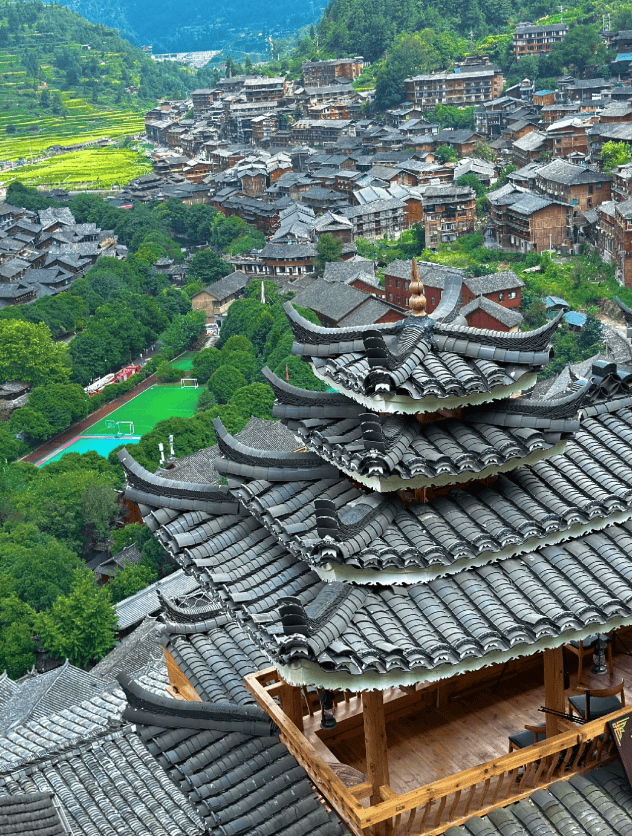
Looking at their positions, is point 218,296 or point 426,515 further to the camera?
point 218,296

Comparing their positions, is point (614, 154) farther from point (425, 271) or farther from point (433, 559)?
point (433, 559)

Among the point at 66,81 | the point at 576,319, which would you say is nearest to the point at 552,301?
→ the point at 576,319

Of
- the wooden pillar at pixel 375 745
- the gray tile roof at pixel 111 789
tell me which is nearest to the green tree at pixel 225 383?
the gray tile roof at pixel 111 789

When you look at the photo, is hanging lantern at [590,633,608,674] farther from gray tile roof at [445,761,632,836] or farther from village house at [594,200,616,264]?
village house at [594,200,616,264]

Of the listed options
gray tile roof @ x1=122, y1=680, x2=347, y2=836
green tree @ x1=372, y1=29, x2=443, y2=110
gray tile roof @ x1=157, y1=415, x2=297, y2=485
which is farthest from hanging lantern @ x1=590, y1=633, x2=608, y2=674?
green tree @ x1=372, y1=29, x2=443, y2=110

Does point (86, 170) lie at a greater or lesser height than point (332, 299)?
lesser

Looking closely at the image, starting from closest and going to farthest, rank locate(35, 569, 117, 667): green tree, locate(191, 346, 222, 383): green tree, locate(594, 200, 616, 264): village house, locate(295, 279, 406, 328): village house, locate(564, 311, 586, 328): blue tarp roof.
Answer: locate(35, 569, 117, 667): green tree
locate(564, 311, 586, 328): blue tarp roof
locate(295, 279, 406, 328): village house
locate(594, 200, 616, 264): village house
locate(191, 346, 222, 383): green tree

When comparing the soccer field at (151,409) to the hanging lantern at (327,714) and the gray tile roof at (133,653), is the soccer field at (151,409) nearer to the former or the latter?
the gray tile roof at (133,653)

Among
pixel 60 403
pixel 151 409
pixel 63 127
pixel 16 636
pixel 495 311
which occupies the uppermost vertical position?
pixel 495 311
